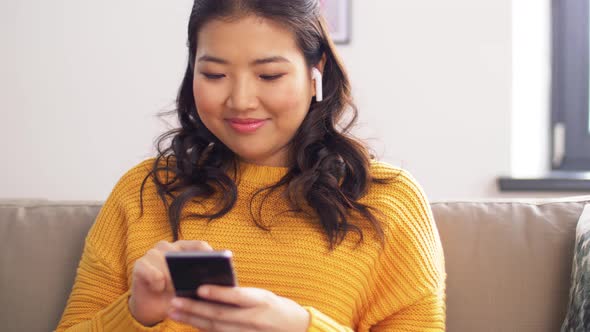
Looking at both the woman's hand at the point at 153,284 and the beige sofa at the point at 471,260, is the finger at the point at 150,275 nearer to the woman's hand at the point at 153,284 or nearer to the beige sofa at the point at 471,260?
the woman's hand at the point at 153,284

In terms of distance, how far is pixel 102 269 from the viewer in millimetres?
1359

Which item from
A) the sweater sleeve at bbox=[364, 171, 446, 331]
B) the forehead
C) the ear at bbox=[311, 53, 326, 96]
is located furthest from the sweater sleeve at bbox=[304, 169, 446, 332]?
the forehead

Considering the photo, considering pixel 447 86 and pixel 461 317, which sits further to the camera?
pixel 447 86

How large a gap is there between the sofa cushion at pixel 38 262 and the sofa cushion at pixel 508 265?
753 millimetres

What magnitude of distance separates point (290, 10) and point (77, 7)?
192 cm

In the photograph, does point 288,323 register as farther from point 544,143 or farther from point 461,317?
point 544,143

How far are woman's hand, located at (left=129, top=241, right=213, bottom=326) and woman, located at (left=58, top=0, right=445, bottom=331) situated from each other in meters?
0.05

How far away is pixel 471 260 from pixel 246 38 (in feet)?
2.05

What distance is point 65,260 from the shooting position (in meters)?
1.52

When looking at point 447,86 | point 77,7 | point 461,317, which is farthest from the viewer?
point 77,7

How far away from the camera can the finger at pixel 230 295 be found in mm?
942

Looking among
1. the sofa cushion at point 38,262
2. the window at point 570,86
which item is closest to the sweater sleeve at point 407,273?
the sofa cushion at point 38,262

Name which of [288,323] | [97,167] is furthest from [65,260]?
[97,167]

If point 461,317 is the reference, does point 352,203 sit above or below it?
above
